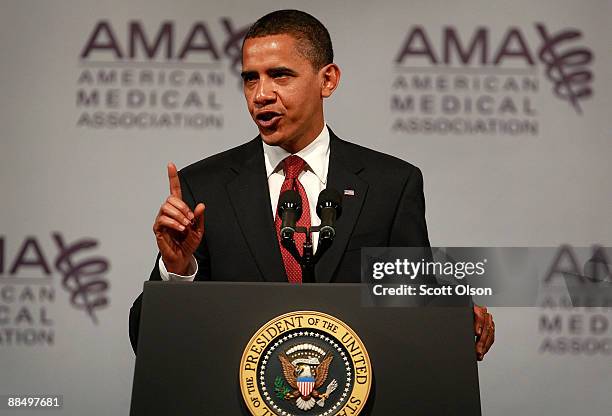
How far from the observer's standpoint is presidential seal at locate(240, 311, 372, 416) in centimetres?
162

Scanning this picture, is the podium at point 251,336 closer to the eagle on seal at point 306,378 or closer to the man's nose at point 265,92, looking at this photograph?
the eagle on seal at point 306,378

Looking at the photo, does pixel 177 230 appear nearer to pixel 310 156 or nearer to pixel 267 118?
pixel 267 118

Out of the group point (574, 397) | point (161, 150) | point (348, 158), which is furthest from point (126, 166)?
point (574, 397)

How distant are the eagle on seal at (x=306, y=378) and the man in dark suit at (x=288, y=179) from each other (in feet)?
1.91

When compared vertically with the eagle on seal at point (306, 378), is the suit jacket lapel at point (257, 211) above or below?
above

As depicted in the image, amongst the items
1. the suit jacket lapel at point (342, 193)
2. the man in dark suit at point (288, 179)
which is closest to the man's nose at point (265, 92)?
the man in dark suit at point (288, 179)

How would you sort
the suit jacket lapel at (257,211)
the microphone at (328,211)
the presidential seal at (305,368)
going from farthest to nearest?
the suit jacket lapel at (257,211) < the microphone at (328,211) < the presidential seal at (305,368)

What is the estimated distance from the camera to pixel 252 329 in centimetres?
168

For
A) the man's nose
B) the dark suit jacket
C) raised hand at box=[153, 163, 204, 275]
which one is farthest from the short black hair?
raised hand at box=[153, 163, 204, 275]

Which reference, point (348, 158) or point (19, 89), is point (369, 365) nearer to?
point (348, 158)

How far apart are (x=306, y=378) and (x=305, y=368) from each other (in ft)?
0.06

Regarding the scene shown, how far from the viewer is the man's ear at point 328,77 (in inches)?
102

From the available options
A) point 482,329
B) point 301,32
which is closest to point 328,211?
point 482,329

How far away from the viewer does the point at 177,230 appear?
190 cm
